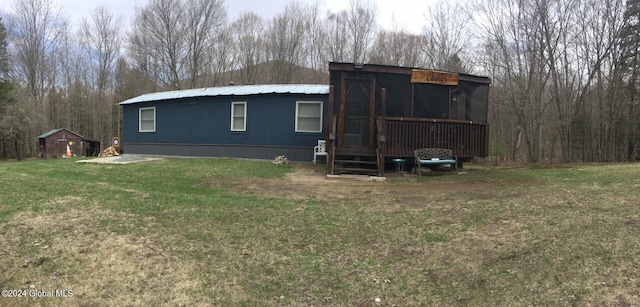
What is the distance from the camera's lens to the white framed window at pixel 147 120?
51.8 feet

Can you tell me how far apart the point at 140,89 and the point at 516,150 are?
29.4 m

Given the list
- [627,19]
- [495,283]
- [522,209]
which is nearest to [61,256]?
[495,283]

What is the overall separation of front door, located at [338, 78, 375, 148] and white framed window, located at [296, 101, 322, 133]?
2117 millimetres

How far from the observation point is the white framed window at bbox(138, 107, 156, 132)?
51.8ft

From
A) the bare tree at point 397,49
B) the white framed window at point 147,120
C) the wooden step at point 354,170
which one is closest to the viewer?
the wooden step at point 354,170

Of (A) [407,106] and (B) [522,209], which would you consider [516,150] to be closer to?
(A) [407,106]

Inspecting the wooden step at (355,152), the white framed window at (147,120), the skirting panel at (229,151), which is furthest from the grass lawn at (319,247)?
the white framed window at (147,120)

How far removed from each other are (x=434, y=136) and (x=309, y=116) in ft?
14.4

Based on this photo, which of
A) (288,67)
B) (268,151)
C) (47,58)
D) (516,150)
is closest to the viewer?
(268,151)

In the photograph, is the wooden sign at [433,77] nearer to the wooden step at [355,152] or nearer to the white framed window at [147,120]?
the wooden step at [355,152]

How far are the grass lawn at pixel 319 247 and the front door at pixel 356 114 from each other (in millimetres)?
4051

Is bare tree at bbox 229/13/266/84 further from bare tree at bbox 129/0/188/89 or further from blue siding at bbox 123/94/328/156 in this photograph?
blue siding at bbox 123/94/328/156

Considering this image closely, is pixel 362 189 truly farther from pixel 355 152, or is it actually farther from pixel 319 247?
pixel 319 247

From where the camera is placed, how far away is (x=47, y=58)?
32656 mm
